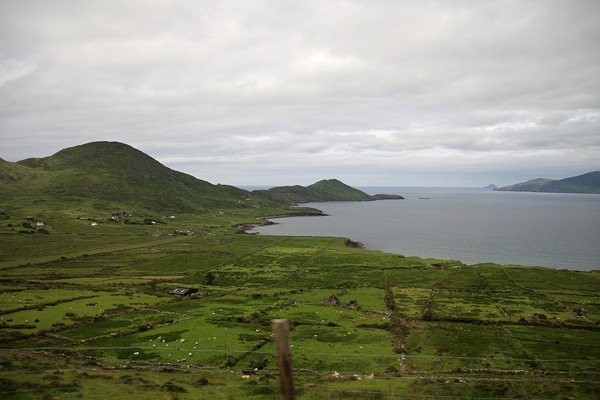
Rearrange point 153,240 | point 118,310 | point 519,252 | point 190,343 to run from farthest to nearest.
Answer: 1. point 153,240
2. point 519,252
3. point 118,310
4. point 190,343

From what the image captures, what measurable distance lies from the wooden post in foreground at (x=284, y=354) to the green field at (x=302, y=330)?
2478 centimetres

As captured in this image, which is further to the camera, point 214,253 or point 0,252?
point 214,253

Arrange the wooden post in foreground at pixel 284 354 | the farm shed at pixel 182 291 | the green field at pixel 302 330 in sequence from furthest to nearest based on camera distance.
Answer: the farm shed at pixel 182 291, the green field at pixel 302 330, the wooden post in foreground at pixel 284 354

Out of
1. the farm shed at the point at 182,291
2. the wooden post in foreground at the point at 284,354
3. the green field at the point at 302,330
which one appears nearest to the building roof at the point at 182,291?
the farm shed at the point at 182,291

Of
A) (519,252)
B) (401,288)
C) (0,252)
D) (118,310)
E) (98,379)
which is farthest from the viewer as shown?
(519,252)

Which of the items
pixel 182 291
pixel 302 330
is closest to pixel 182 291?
pixel 182 291

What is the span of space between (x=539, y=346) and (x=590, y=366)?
795 cm

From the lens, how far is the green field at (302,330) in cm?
3350

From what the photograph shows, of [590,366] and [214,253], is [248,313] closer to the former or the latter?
[590,366]

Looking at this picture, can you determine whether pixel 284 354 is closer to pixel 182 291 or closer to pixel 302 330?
pixel 302 330

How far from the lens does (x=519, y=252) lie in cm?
16238

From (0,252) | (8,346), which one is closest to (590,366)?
(8,346)

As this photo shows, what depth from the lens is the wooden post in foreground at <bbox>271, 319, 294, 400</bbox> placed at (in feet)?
24.4

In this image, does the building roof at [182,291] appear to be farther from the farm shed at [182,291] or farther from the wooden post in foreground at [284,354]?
the wooden post in foreground at [284,354]
